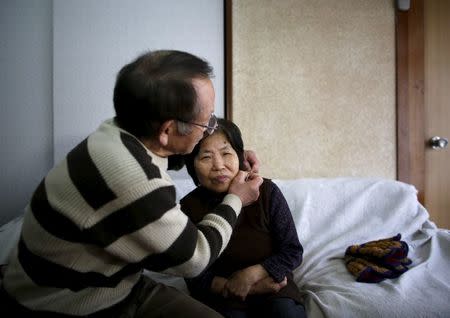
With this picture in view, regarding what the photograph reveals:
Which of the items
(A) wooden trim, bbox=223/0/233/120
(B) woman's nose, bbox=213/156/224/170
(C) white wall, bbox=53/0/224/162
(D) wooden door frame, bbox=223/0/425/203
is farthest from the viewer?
(D) wooden door frame, bbox=223/0/425/203

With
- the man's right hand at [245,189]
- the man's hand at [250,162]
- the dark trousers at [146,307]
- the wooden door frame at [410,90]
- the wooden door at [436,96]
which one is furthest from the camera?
the wooden door at [436,96]

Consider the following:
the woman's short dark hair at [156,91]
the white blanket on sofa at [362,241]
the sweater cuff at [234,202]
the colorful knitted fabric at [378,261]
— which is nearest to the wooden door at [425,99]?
the white blanket on sofa at [362,241]

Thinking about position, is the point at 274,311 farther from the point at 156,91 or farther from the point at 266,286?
the point at 156,91

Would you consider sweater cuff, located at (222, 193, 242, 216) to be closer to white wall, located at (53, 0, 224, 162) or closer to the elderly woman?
the elderly woman

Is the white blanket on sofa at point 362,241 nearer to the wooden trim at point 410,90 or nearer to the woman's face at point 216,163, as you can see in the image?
the woman's face at point 216,163

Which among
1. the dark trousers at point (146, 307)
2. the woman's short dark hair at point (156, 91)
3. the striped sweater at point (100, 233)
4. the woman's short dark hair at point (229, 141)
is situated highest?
the woman's short dark hair at point (156, 91)

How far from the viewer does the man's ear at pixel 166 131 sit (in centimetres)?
85

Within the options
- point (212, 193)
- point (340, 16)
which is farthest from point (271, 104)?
point (212, 193)

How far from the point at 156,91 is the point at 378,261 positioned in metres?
1.14

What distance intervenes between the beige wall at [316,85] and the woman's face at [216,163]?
0.82 meters

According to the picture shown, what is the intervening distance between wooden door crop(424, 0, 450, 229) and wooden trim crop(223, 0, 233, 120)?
1.52m

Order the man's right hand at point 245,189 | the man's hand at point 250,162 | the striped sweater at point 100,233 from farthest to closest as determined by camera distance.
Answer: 1. the man's hand at point 250,162
2. the man's right hand at point 245,189
3. the striped sweater at point 100,233

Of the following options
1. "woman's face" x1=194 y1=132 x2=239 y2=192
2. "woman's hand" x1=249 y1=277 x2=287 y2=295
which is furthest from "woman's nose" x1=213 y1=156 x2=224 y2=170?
"woman's hand" x1=249 y1=277 x2=287 y2=295

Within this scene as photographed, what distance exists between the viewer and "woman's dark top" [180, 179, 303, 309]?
1.12 m
